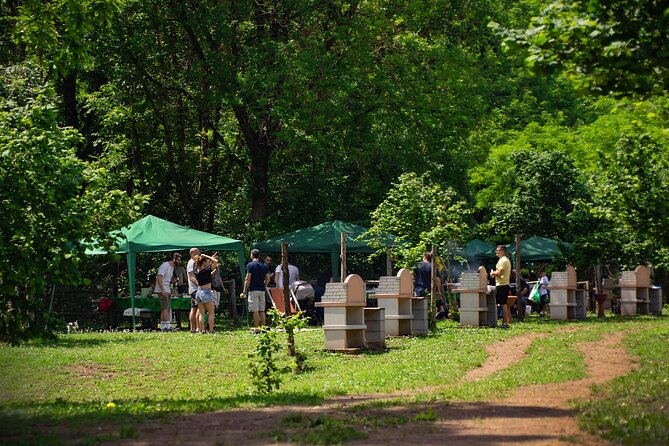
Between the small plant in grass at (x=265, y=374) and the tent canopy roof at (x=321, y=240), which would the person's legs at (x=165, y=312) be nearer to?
the tent canopy roof at (x=321, y=240)

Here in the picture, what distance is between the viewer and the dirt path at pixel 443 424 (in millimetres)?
9156

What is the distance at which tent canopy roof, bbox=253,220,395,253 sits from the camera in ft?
108

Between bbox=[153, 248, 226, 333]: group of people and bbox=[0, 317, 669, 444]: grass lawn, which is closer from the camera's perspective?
bbox=[0, 317, 669, 444]: grass lawn

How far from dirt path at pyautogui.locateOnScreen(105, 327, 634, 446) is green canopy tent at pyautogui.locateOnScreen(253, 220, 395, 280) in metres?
19.4

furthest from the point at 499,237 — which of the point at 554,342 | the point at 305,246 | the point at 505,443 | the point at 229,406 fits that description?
the point at 505,443

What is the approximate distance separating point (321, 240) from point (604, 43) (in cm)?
2181

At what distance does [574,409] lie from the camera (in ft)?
35.7

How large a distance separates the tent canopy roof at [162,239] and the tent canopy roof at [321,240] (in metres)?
3.26

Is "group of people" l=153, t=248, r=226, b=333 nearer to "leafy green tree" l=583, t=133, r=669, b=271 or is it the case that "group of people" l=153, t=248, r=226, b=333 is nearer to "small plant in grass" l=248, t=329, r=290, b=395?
"small plant in grass" l=248, t=329, r=290, b=395

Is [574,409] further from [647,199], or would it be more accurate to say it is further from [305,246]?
[305,246]

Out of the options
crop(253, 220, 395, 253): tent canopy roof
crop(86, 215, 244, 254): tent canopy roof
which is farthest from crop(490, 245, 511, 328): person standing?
crop(86, 215, 244, 254): tent canopy roof

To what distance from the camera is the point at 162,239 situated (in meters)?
29.3

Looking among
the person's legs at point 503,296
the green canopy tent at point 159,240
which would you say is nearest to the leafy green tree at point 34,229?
the green canopy tent at point 159,240

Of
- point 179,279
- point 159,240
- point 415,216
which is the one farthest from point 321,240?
point 159,240
